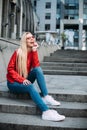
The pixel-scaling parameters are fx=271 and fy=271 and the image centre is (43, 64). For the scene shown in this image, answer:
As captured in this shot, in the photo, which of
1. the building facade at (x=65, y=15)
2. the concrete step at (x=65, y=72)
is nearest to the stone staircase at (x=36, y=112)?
the concrete step at (x=65, y=72)

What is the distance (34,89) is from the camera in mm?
4547

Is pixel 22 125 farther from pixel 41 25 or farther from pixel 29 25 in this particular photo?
pixel 41 25

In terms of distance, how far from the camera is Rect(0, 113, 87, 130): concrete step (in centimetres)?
415

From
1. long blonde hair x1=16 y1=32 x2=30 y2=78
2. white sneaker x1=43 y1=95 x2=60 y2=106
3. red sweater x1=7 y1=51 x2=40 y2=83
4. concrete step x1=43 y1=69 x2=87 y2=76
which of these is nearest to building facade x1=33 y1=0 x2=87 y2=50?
concrete step x1=43 y1=69 x2=87 y2=76

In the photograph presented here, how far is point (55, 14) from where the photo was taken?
6462 centimetres

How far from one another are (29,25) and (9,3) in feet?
55.3

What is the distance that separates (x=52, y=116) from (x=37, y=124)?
288 mm

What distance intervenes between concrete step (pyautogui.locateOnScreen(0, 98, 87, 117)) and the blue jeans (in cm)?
22

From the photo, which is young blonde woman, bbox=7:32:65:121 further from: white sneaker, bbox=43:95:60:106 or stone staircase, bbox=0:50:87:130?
stone staircase, bbox=0:50:87:130

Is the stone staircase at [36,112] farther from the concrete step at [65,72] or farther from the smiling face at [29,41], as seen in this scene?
the concrete step at [65,72]

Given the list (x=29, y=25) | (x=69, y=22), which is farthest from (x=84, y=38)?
(x=29, y=25)

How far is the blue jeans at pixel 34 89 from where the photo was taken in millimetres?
4477

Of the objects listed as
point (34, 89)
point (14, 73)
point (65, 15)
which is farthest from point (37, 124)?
point (65, 15)

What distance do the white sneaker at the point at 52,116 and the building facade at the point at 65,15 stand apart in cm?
5554
